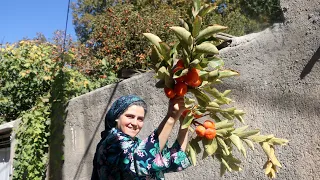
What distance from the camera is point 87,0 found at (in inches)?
712

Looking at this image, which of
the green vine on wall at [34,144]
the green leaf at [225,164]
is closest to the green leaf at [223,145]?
the green leaf at [225,164]

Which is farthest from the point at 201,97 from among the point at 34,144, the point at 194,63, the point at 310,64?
the point at 34,144

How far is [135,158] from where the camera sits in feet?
6.63

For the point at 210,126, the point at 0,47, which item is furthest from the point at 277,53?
the point at 0,47

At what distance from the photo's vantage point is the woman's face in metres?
2.29

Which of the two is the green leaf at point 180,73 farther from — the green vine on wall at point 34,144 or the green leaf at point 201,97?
the green vine on wall at point 34,144

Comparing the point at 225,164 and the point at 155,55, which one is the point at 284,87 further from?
the point at 155,55

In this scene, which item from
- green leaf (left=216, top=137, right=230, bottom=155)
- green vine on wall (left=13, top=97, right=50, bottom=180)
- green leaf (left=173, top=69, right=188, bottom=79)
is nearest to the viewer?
green leaf (left=173, top=69, right=188, bottom=79)

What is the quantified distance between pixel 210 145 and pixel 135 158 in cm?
37

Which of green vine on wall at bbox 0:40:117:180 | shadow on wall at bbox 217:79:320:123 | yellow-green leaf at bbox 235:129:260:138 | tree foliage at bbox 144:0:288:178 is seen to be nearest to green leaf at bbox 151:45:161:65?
tree foliage at bbox 144:0:288:178

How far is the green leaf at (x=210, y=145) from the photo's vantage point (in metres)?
2.11

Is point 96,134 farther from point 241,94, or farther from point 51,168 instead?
point 241,94

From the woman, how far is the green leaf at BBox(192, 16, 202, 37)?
0.97 feet

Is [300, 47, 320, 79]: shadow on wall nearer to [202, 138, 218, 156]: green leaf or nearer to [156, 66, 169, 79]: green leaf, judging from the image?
[202, 138, 218, 156]: green leaf
